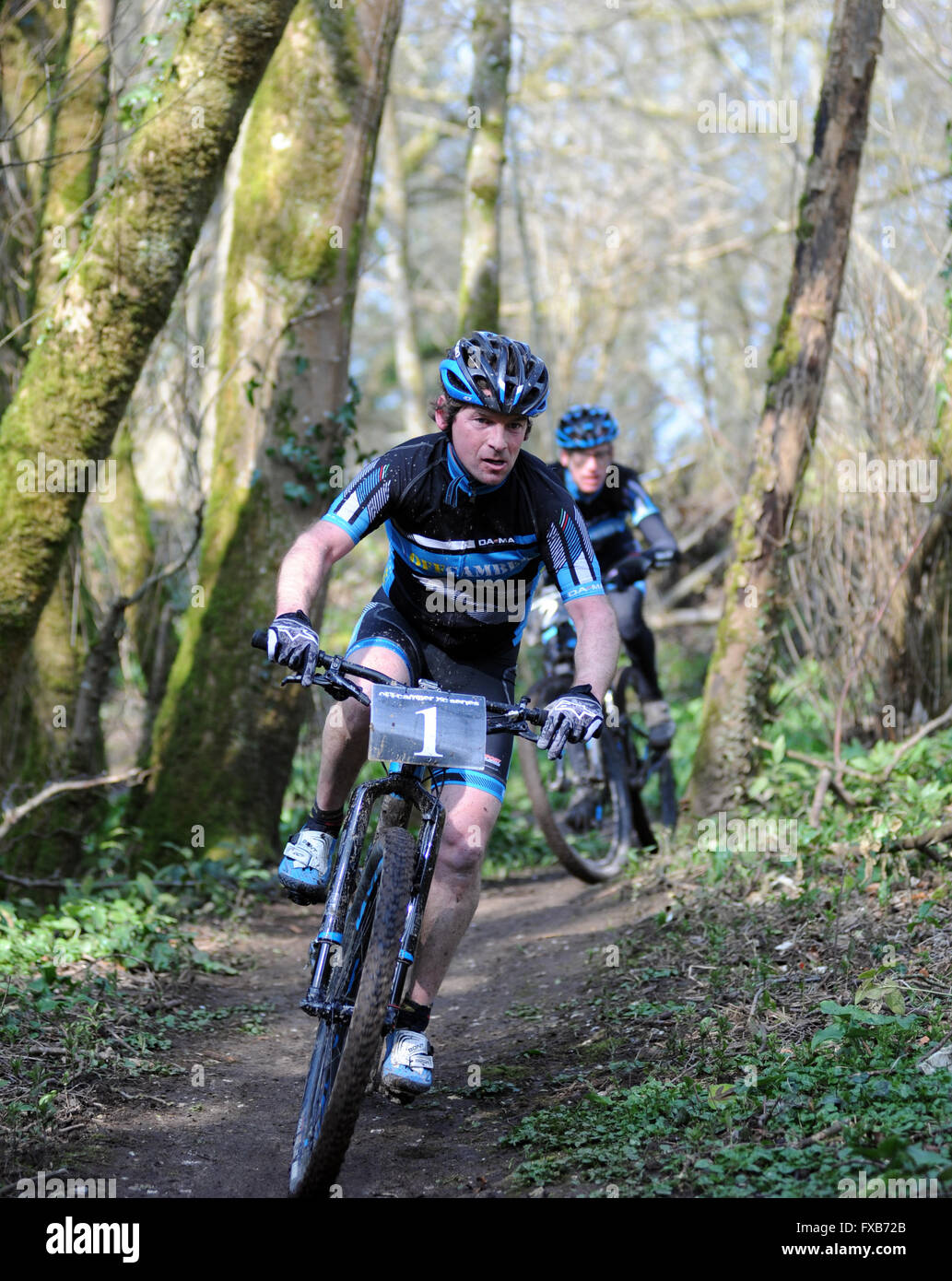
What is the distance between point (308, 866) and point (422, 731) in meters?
0.76

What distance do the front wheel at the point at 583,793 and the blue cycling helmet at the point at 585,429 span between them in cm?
135

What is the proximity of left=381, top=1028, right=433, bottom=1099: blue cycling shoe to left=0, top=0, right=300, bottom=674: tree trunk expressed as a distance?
8.90 ft

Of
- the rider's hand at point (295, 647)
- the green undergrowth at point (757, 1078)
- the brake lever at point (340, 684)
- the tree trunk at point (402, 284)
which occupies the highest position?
the tree trunk at point (402, 284)

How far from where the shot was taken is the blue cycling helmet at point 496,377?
12.5ft

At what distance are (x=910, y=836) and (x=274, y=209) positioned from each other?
4790 millimetres

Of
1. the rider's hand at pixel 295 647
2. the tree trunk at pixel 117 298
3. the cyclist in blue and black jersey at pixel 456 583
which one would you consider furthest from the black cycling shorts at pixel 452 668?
the tree trunk at pixel 117 298

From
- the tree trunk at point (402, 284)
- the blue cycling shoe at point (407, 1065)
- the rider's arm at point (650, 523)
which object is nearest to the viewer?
the blue cycling shoe at point (407, 1065)

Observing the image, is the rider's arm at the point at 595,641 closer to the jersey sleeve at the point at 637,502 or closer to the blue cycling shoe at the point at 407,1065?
the blue cycling shoe at the point at 407,1065

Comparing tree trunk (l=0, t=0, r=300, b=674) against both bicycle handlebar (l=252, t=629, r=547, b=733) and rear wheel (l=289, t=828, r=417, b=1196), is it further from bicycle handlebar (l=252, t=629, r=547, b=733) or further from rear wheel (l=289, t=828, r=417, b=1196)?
rear wheel (l=289, t=828, r=417, b=1196)

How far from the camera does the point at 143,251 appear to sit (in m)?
5.51

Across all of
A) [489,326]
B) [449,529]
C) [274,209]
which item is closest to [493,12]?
[489,326]

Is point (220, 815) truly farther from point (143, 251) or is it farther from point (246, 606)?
point (143, 251)

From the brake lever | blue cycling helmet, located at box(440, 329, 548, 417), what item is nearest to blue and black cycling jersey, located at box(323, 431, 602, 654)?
blue cycling helmet, located at box(440, 329, 548, 417)

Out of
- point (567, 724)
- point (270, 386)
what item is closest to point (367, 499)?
point (567, 724)
